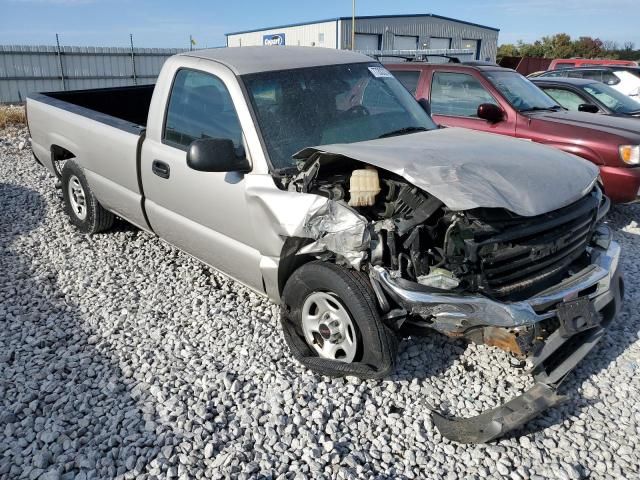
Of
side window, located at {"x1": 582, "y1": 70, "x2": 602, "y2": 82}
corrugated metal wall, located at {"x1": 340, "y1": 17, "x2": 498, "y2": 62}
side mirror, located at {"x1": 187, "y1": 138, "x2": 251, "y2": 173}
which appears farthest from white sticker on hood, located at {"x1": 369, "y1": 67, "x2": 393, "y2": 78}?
corrugated metal wall, located at {"x1": 340, "y1": 17, "x2": 498, "y2": 62}

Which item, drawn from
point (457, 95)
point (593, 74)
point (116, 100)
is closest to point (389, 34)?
point (593, 74)

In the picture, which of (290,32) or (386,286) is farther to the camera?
(290,32)

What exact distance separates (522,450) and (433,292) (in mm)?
935

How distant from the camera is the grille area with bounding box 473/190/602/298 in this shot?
9.27 ft

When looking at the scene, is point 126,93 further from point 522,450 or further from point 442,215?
point 522,450

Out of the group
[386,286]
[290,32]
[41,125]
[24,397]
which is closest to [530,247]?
[386,286]

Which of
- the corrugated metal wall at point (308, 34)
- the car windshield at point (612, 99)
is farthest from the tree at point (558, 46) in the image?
the car windshield at point (612, 99)

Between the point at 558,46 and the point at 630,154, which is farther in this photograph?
the point at 558,46

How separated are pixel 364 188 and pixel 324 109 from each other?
109cm

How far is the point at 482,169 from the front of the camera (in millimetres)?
3037

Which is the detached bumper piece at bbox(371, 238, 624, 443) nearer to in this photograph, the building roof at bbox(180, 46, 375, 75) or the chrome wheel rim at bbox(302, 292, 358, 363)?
the chrome wheel rim at bbox(302, 292, 358, 363)

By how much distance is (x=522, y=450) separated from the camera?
2.78 metres

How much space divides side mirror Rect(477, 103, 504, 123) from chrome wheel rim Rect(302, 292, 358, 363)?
438 centimetres

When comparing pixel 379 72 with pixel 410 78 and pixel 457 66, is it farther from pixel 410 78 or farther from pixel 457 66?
pixel 410 78
